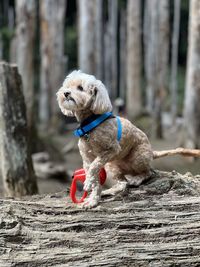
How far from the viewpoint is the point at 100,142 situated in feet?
12.9

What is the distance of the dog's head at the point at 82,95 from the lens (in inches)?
145

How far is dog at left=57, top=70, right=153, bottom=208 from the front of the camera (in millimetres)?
3762

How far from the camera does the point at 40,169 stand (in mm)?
9750

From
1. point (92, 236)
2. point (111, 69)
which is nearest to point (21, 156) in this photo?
point (92, 236)

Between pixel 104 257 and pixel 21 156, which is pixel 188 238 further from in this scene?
pixel 21 156

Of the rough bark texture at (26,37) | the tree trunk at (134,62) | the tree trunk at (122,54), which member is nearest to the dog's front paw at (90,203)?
the rough bark texture at (26,37)

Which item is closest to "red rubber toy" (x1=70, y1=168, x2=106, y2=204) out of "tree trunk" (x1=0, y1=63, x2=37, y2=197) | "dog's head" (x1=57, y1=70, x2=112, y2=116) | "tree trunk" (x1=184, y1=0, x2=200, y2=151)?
"dog's head" (x1=57, y1=70, x2=112, y2=116)

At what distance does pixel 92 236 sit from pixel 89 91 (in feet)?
3.47

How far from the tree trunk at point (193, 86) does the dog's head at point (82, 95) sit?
795 centimetres

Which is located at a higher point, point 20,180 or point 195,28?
point 195,28

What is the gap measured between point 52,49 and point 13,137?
50.0 ft

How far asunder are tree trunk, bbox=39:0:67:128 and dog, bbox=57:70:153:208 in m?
15.7

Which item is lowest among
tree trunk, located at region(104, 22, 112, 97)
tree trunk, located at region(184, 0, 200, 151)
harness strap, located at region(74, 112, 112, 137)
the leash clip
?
tree trunk, located at region(104, 22, 112, 97)

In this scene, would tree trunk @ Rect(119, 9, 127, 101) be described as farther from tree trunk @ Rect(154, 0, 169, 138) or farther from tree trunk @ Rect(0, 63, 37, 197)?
tree trunk @ Rect(0, 63, 37, 197)
